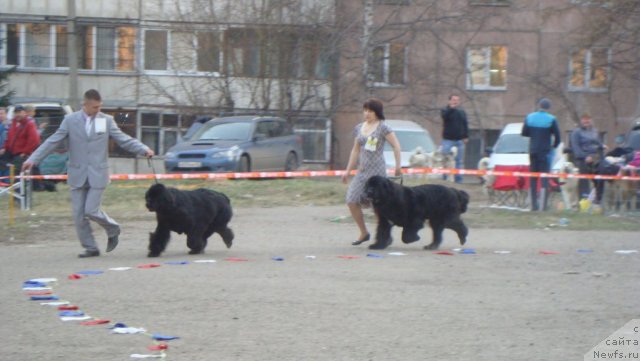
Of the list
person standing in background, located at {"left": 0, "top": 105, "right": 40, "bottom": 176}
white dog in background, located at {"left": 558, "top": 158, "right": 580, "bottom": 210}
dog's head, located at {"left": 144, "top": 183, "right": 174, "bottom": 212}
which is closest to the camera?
dog's head, located at {"left": 144, "top": 183, "right": 174, "bottom": 212}

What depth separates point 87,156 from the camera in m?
11.6

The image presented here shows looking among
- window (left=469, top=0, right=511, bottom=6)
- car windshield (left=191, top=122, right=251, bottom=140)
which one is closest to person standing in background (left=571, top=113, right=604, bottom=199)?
car windshield (left=191, top=122, right=251, bottom=140)

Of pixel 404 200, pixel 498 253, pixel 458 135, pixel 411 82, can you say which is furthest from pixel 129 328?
pixel 411 82

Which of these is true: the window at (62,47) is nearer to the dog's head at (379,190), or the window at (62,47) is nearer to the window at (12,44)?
the window at (12,44)

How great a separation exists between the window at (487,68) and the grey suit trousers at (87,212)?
86.0 feet

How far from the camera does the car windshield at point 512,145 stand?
2556 cm

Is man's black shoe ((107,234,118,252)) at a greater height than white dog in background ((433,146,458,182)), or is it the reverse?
white dog in background ((433,146,458,182))

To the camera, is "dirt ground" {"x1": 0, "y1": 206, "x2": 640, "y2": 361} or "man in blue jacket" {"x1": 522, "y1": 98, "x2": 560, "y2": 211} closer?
"dirt ground" {"x1": 0, "y1": 206, "x2": 640, "y2": 361}

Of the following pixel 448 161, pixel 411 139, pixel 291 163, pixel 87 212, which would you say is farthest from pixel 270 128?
pixel 87 212

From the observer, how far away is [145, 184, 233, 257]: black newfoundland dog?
11243 millimetres

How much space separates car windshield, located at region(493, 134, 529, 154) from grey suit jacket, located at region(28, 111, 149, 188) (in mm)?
15307

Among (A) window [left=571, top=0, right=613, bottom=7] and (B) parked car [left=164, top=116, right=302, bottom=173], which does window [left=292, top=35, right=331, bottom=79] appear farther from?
(A) window [left=571, top=0, right=613, bottom=7]

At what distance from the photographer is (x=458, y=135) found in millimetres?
22719

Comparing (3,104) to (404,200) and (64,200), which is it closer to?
(64,200)
